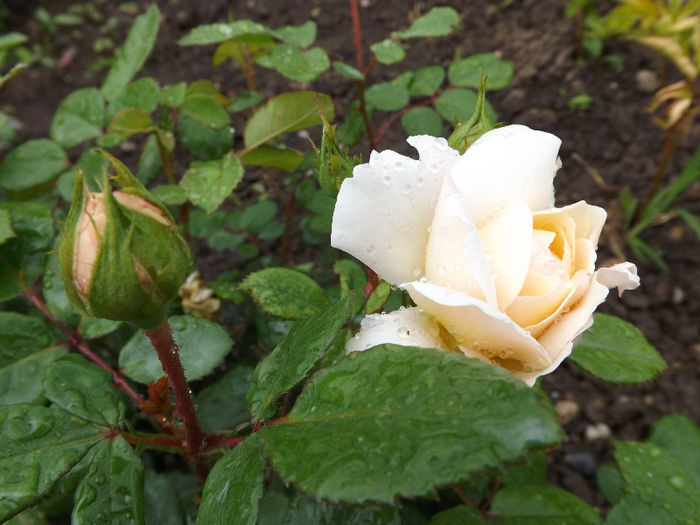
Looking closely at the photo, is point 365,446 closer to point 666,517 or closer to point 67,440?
point 67,440

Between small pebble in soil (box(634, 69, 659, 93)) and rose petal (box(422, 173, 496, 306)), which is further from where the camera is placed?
small pebble in soil (box(634, 69, 659, 93))

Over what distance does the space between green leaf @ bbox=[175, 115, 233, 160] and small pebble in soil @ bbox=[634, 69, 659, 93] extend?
61.5 inches

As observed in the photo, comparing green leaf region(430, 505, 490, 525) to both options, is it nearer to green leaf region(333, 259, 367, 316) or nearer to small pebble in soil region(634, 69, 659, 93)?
green leaf region(333, 259, 367, 316)

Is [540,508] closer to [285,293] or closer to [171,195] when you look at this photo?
[285,293]

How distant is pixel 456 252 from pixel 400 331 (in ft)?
0.28

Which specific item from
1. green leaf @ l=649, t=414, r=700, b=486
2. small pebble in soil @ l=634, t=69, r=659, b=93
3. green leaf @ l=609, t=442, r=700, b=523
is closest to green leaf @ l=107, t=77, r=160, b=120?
green leaf @ l=609, t=442, r=700, b=523

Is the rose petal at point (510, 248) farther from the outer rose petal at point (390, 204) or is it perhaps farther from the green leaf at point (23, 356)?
the green leaf at point (23, 356)

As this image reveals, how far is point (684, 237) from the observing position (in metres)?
1.67

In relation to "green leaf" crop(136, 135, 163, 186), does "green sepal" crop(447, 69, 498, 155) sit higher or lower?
higher

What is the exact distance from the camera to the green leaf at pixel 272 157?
91 cm

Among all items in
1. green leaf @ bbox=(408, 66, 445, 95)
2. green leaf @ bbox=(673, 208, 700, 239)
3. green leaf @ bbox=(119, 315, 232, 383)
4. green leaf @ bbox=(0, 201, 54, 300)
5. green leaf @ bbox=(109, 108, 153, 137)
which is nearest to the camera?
green leaf @ bbox=(119, 315, 232, 383)

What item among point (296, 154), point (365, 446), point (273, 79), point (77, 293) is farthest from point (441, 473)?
point (273, 79)

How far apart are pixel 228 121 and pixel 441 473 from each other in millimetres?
728

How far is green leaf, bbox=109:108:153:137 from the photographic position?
89 centimetres
